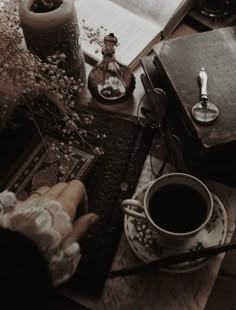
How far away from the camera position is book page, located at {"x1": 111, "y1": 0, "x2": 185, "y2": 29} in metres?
1.12

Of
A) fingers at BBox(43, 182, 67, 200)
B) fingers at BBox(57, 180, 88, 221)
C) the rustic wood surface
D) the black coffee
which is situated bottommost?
the rustic wood surface

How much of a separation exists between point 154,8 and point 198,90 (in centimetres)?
34

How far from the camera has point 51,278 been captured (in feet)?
2.04

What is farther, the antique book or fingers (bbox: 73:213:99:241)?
the antique book

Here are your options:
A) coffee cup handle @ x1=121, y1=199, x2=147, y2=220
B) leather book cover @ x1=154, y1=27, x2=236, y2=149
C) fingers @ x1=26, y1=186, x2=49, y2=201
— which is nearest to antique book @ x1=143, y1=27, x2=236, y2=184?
leather book cover @ x1=154, y1=27, x2=236, y2=149

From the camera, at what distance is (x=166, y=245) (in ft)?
2.58

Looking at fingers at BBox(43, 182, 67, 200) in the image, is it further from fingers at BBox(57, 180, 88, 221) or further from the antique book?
the antique book

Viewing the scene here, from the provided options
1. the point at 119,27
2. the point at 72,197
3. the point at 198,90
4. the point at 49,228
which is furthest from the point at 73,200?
the point at 119,27

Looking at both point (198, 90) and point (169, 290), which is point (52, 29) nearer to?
point (198, 90)

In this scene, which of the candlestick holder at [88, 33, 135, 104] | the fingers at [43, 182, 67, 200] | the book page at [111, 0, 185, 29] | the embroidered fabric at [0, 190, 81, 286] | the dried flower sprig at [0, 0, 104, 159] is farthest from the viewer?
the book page at [111, 0, 185, 29]

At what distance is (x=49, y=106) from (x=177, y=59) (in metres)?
0.27

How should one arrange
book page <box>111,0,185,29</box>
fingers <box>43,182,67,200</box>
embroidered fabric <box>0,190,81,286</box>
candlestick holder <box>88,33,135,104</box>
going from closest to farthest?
embroidered fabric <box>0,190,81,286</box> → fingers <box>43,182,67,200</box> → candlestick holder <box>88,33,135,104</box> → book page <box>111,0,185,29</box>

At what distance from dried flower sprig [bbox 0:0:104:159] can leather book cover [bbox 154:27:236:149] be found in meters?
0.17

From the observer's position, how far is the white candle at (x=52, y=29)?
87cm
